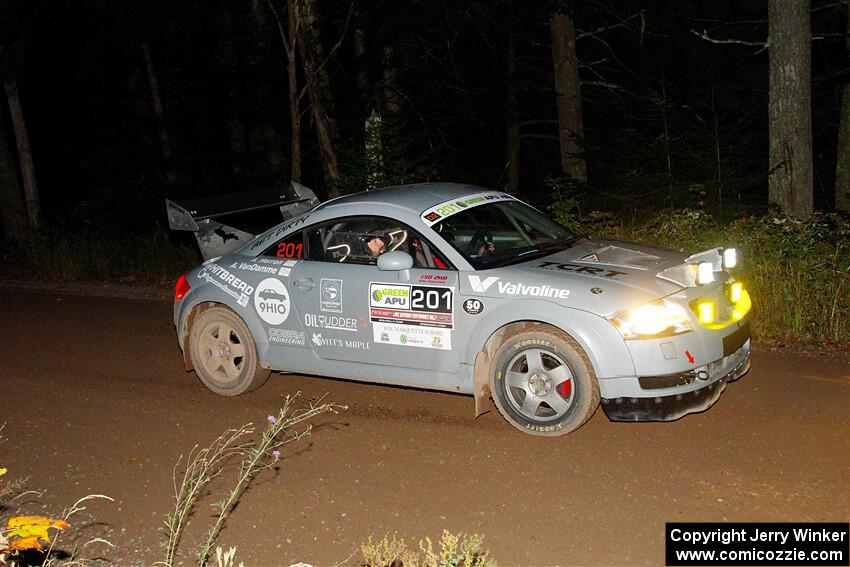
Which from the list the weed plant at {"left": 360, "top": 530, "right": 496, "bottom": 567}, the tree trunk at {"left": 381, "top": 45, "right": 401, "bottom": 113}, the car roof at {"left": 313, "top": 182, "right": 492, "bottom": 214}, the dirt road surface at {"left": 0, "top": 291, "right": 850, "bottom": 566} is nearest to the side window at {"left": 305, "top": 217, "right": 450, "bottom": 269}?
the car roof at {"left": 313, "top": 182, "right": 492, "bottom": 214}

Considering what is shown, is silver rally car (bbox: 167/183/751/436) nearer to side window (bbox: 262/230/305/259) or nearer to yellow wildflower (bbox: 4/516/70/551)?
side window (bbox: 262/230/305/259)

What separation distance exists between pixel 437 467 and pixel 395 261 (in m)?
1.50

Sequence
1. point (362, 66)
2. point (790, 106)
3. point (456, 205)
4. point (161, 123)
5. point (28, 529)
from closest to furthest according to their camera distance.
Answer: point (28, 529) < point (456, 205) < point (790, 106) < point (362, 66) < point (161, 123)

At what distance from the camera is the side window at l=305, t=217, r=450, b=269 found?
22.7 feet

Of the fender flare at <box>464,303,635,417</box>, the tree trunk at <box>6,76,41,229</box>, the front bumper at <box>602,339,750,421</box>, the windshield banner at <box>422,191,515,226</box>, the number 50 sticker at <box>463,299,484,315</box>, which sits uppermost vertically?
the tree trunk at <box>6,76,41,229</box>

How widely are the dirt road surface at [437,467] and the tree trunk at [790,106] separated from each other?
477 cm

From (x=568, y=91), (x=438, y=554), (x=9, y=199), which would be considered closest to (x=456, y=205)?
(x=438, y=554)

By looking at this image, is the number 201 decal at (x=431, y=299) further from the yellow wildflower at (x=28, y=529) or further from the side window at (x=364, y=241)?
the yellow wildflower at (x=28, y=529)

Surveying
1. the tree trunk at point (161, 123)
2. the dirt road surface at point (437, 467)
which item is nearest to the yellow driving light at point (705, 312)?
the dirt road surface at point (437, 467)

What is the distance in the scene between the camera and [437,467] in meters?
5.96

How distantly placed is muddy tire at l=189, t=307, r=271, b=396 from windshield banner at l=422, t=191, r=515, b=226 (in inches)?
75.7

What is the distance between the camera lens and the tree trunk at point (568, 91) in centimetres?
1853

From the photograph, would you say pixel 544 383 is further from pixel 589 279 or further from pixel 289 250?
pixel 289 250

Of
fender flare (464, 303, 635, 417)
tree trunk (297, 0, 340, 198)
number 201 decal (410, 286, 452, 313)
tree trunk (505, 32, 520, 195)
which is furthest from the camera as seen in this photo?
tree trunk (505, 32, 520, 195)
